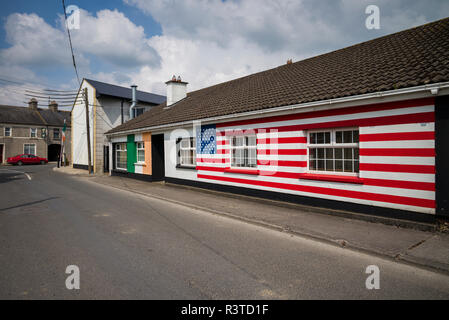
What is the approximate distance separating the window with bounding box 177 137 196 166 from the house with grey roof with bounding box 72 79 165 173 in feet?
43.2

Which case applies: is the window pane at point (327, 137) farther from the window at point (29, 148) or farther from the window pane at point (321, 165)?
the window at point (29, 148)

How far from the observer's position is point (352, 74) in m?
8.44

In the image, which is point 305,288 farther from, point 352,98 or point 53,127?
point 53,127

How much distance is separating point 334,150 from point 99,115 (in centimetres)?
2226

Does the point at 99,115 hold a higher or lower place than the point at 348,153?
higher

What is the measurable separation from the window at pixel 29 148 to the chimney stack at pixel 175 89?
34.4m

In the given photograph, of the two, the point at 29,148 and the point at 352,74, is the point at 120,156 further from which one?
the point at 29,148

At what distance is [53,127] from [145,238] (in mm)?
46774

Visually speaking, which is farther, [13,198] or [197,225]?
[13,198]
